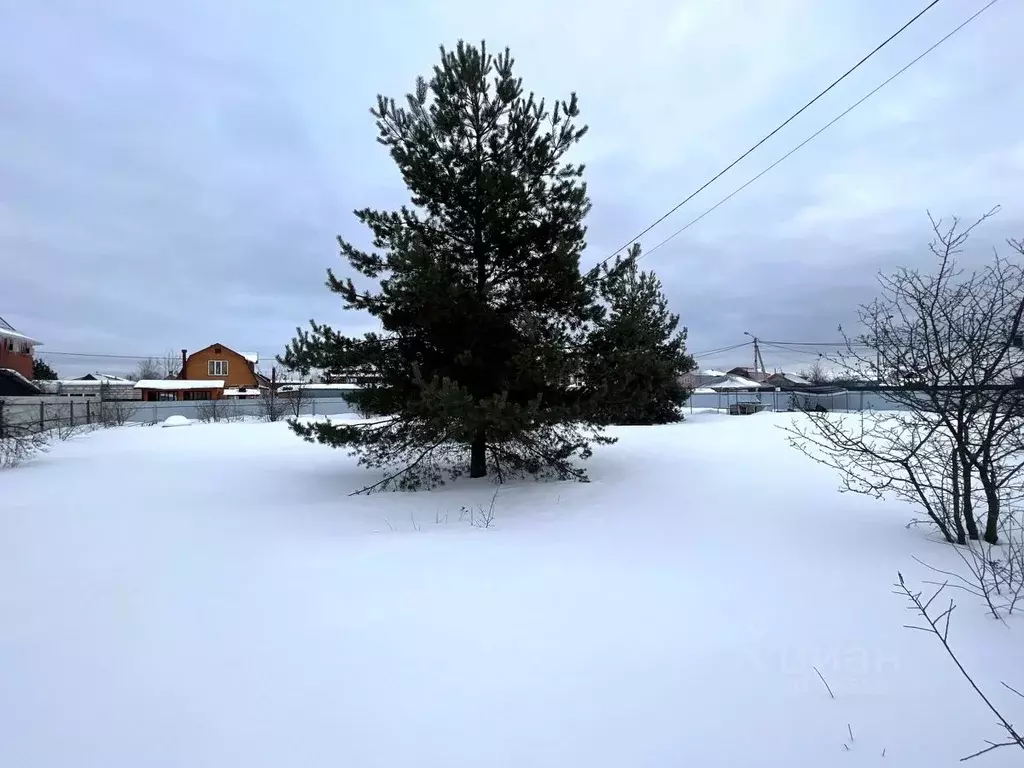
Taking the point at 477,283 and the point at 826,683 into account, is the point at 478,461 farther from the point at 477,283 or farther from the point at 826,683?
the point at 826,683

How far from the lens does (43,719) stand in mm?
2480

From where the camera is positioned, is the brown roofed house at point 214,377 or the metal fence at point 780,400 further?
the brown roofed house at point 214,377

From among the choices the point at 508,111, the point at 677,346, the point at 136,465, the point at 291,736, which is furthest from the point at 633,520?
the point at 677,346

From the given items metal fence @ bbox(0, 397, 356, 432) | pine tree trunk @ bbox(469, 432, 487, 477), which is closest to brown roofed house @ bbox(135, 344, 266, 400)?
metal fence @ bbox(0, 397, 356, 432)

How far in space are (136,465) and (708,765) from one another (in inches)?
524

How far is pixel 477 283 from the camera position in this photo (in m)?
8.52

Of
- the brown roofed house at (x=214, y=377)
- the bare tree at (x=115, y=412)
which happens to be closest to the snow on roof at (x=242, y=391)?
the brown roofed house at (x=214, y=377)

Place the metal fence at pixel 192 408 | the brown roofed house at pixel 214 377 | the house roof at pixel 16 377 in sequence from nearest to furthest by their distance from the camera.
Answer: the metal fence at pixel 192 408 < the house roof at pixel 16 377 < the brown roofed house at pixel 214 377

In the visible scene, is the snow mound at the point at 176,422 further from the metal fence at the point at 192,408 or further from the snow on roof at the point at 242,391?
the snow on roof at the point at 242,391

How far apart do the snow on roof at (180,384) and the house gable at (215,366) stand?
→ 2.18 ft

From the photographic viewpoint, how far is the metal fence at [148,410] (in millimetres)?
21922

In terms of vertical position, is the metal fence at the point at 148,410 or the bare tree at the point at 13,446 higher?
the metal fence at the point at 148,410

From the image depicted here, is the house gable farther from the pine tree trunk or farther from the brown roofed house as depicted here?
the pine tree trunk

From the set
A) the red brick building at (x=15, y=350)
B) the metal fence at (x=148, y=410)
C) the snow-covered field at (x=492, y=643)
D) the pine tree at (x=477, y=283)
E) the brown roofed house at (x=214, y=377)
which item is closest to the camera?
the snow-covered field at (x=492, y=643)
